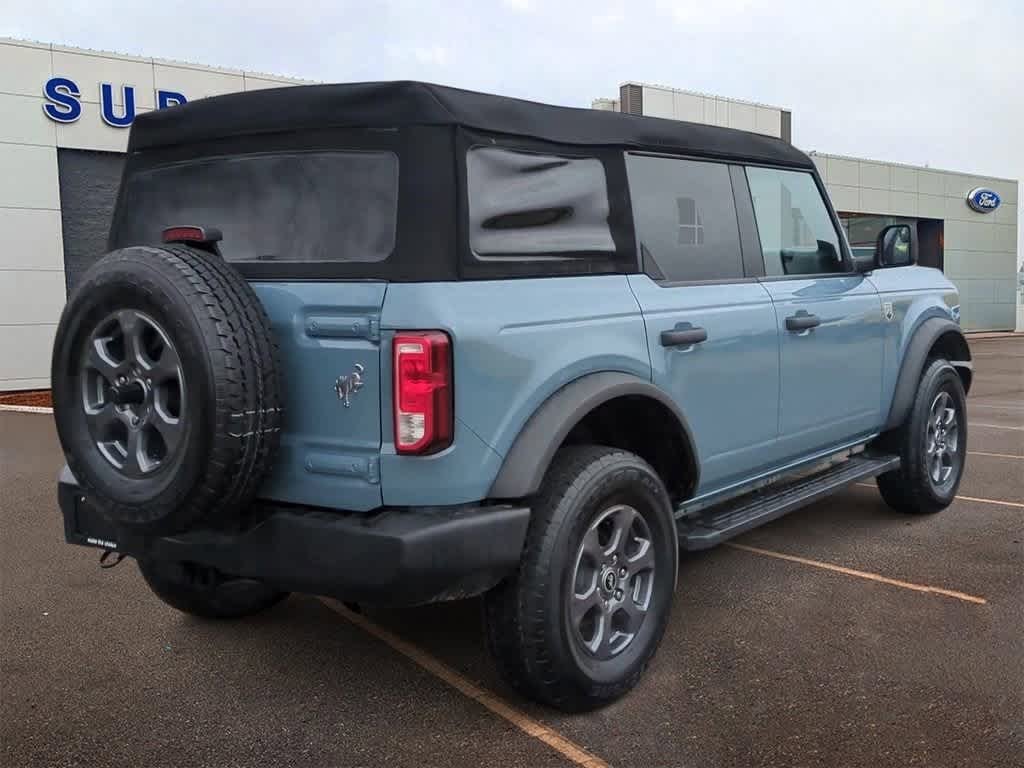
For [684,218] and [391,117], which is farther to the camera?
[684,218]

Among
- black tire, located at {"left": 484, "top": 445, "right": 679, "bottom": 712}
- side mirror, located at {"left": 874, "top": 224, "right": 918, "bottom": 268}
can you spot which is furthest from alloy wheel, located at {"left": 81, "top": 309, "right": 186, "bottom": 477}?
side mirror, located at {"left": 874, "top": 224, "right": 918, "bottom": 268}

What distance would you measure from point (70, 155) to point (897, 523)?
13437 millimetres

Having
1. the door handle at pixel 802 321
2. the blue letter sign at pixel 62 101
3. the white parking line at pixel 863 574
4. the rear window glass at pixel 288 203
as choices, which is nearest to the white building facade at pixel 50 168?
the blue letter sign at pixel 62 101

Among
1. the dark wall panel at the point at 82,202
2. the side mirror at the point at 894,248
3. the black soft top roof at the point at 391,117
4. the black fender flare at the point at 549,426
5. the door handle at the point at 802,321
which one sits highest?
the dark wall panel at the point at 82,202

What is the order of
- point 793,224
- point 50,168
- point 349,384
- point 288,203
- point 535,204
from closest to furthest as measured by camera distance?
point 349,384 < point 288,203 < point 535,204 < point 793,224 < point 50,168

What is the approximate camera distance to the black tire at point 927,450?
5.48 m

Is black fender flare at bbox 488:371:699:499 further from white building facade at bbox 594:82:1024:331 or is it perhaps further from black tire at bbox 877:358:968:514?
white building facade at bbox 594:82:1024:331

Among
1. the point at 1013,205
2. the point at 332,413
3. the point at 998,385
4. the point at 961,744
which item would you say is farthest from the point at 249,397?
the point at 1013,205

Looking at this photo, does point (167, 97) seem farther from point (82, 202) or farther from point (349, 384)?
point (349, 384)

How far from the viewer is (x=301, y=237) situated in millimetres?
3189

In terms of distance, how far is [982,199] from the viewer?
30.1m

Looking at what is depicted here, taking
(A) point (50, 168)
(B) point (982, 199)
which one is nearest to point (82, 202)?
(A) point (50, 168)

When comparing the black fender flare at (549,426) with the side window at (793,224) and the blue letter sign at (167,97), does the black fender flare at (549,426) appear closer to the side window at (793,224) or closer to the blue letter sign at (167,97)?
the side window at (793,224)

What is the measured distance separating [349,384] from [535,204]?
940 millimetres
